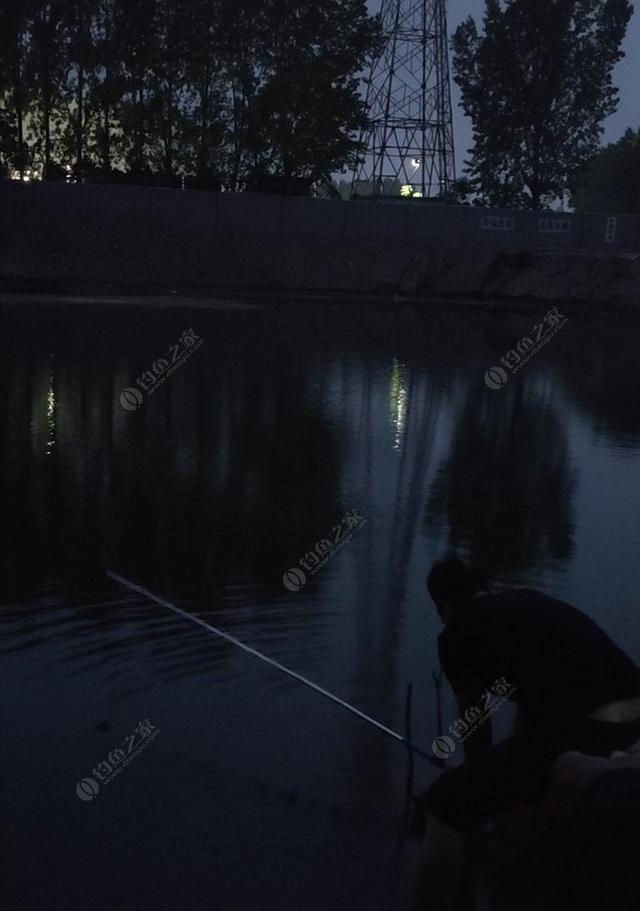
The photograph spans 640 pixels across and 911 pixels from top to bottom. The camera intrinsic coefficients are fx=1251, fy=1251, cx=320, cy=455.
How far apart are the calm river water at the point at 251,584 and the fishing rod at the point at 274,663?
0.09 metres

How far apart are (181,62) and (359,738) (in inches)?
2341

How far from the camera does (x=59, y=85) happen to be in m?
61.2

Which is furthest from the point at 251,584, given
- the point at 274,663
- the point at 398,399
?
the point at 398,399

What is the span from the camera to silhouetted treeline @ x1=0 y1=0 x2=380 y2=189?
6025 cm

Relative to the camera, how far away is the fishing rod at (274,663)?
6453mm

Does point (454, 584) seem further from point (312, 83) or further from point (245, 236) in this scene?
point (312, 83)

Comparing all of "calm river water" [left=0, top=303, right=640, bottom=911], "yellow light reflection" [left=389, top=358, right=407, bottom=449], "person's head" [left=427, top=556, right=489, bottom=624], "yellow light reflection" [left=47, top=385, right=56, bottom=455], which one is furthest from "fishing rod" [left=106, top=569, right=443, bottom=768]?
"yellow light reflection" [left=389, top=358, right=407, bottom=449]

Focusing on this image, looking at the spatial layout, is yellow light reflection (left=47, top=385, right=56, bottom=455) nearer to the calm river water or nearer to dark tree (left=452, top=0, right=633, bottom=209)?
the calm river water

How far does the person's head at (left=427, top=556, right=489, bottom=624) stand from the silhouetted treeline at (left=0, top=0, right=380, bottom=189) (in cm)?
5710

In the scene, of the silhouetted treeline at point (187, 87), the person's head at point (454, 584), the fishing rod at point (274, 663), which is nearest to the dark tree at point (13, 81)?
the silhouetted treeline at point (187, 87)

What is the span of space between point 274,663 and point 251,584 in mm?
2555

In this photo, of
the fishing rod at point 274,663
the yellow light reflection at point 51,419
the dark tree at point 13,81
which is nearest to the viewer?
the fishing rod at point 274,663

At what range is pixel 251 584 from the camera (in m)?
10.1

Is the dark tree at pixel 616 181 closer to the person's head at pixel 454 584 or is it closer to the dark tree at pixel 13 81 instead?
the dark tree at pixel 13 81
